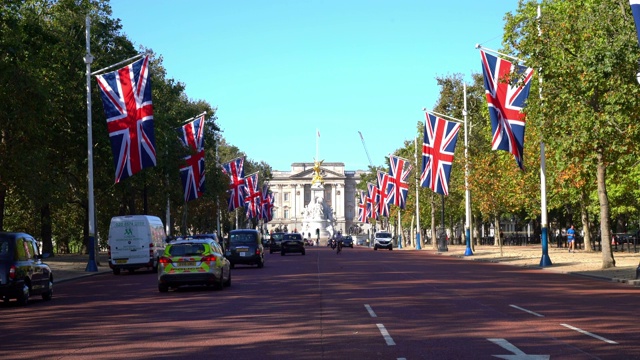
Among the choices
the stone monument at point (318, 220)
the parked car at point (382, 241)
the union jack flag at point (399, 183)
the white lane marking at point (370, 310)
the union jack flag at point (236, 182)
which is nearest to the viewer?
the white lane marking at point (370, 310)

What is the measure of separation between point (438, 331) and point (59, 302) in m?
13.7

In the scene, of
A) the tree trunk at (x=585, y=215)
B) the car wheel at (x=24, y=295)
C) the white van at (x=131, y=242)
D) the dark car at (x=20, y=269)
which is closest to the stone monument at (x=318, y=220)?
the tree trunk at (x=585, y=215)

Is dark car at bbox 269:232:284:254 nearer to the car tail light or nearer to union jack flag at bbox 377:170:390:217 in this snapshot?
union jack flag at bbox 377:170:390:217

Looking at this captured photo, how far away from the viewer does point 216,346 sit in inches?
578

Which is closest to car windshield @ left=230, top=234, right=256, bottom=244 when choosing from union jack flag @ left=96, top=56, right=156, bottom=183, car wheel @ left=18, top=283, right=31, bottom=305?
union jack flag @ left=96, top=56, right=156, bottom=183

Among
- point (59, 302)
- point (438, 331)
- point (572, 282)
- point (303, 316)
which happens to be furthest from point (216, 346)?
point (572, 282)

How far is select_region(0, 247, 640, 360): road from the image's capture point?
45.6 feet

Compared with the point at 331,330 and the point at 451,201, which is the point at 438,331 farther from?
the point at 451,201

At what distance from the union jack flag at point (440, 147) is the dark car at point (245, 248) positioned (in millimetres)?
12559

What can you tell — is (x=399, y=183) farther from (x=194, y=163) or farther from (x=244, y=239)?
(x=244, y=239)

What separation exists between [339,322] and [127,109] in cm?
2489

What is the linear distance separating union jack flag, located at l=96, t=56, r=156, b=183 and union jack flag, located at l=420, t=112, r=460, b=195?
1907cm

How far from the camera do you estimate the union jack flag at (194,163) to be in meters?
58.7

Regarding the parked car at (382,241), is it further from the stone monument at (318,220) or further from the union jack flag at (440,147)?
the stone monument at (318,220)
